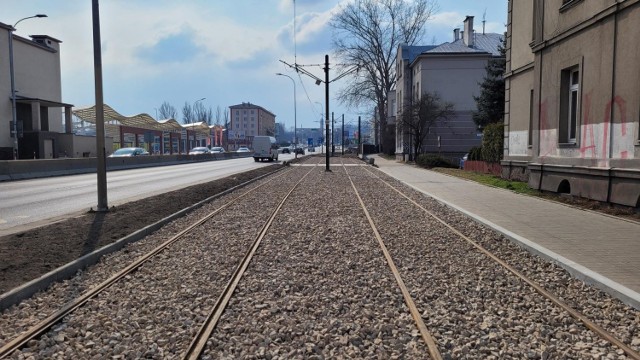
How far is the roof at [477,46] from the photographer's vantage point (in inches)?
2048

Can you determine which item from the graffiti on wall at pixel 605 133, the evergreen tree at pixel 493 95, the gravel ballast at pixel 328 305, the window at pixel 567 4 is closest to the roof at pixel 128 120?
the evergreen tree at pixel 493 95

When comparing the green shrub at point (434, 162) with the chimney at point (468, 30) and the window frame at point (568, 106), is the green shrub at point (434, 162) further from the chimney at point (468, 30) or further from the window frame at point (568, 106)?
the window frame at point (568, 106)

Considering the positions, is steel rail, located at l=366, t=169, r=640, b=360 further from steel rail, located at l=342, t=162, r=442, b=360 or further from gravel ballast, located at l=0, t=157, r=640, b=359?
steel rail, located at l=342, t=162, r=442, b=360

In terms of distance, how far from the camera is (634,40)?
1158 cm

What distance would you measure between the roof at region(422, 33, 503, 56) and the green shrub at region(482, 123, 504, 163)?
25.6 m

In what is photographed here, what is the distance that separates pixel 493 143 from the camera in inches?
1046

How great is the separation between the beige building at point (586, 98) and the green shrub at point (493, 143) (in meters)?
5.83

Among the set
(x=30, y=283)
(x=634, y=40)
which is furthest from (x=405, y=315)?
(x=634, y=40)

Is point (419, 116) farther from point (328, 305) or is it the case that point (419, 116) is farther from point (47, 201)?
point (328, 305)

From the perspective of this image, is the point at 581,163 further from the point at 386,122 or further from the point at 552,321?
the point at 386,122

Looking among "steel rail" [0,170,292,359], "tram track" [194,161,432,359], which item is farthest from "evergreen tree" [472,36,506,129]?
"steel rail" [0,170,292,359]

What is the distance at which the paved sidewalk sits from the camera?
6695mm

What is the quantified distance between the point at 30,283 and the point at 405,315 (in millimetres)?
4254

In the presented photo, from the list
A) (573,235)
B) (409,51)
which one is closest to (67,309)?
(573,235)
